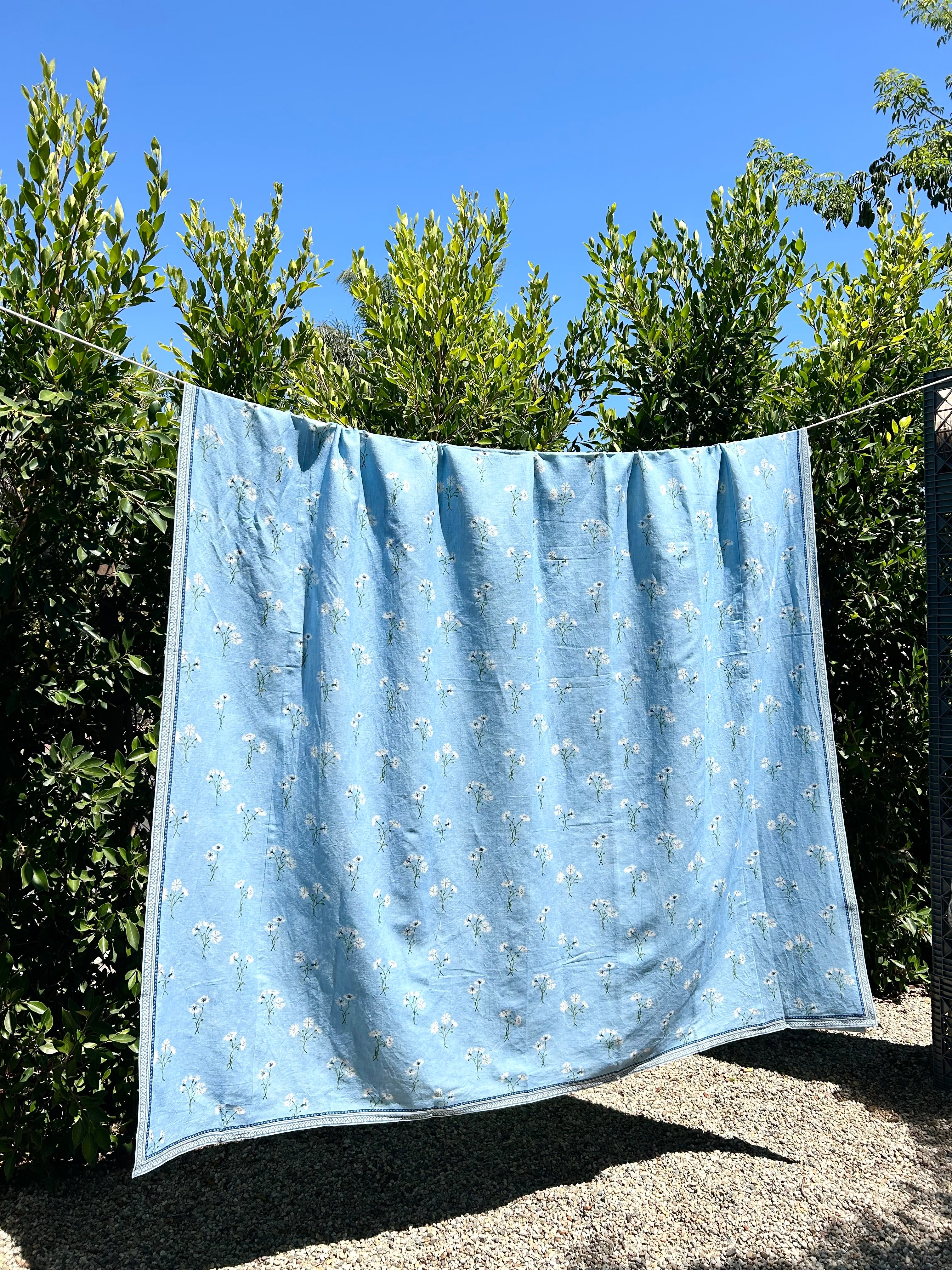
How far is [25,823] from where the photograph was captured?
7.94 feet

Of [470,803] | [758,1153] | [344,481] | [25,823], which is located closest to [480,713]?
[470,803]

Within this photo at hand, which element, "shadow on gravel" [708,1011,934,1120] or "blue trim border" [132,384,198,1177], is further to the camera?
"shadow on gravel" [708,1011,934,1120]

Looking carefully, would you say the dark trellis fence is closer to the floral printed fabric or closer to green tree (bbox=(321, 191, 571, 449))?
the floral printed fabric

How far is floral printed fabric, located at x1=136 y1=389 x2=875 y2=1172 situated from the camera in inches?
83.2

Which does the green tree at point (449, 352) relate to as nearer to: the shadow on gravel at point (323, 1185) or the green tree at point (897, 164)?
the shadow on gravel at point (323, 1185)

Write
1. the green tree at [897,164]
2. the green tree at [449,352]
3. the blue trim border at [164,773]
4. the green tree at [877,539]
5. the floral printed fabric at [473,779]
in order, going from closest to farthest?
the blue trim border at [164,773]
the floral printed fabric at [473,779]
the green tree at [449,352]
the green tree at [877,539]
the green tree at [897,164]

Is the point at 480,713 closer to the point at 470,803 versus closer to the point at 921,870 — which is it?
the point at 470,803

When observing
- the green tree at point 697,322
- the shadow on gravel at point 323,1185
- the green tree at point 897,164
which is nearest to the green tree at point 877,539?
the green tree at point 697,322

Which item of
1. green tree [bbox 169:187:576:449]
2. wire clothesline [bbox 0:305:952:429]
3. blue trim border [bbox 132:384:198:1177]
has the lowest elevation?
blue trim border [bbox 132:384:198:1177]

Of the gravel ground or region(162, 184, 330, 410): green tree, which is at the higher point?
region(162, 184, 330, 410): green tree

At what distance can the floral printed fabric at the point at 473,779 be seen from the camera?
211cm

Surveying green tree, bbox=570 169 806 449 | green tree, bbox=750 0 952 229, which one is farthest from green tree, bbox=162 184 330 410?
green tree, bbox=750 0 952 229

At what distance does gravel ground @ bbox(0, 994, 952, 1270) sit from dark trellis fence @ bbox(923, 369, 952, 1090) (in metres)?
0.32

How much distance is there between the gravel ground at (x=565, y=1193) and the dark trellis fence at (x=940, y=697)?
0.32 metres
